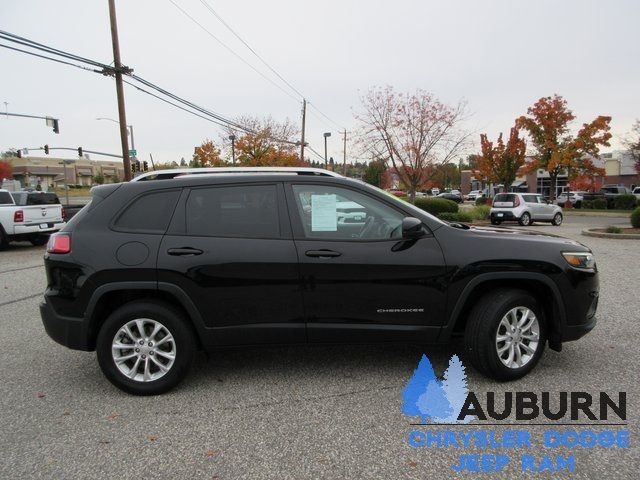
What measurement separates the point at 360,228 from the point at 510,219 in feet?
64.2

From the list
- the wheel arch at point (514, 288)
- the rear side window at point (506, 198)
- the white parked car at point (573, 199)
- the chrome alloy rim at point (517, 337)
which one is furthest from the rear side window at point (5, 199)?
the white parked car at point (573, 199)

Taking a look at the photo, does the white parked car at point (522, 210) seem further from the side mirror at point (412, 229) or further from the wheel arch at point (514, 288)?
the side mirror at point (412, 229)

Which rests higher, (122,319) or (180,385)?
(122,319)

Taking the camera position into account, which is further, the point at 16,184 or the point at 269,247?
the point at 16,184

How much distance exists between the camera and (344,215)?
3631 mm

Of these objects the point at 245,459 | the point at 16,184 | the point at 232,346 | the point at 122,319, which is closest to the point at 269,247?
the point at 232,346

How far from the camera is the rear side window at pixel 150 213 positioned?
3537 mm

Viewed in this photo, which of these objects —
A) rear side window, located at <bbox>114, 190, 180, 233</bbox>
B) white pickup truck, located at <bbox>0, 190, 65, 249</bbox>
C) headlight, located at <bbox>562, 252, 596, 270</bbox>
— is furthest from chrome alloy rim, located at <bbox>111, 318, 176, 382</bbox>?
white pickup truck, located at <bbox>0, 190, 65, 249</bbox>

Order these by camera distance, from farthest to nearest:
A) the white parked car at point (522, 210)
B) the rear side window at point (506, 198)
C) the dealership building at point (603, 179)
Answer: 1. the dealership building at point (603, 179)
2. the rear side window at point (506, 198)
3. the white parked car at point (522, 210)

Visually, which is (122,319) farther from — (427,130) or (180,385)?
(427,130)

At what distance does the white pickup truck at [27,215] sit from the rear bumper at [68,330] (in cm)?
1151

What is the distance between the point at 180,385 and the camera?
145 inches

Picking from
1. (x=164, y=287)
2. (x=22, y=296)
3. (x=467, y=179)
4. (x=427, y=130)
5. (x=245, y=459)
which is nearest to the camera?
(x=245, y=459)

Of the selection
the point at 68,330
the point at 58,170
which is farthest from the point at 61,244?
the point at 58,170
